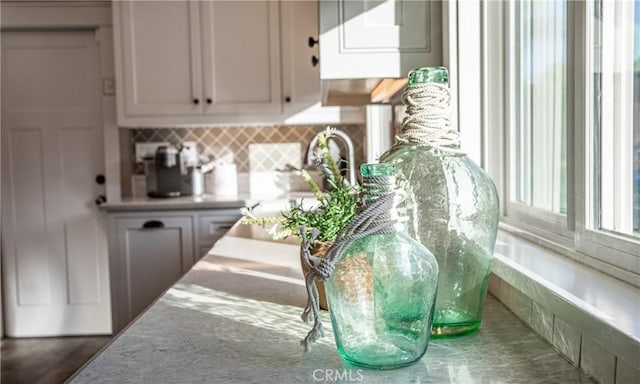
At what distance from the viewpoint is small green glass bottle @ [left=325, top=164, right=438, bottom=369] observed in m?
0.71

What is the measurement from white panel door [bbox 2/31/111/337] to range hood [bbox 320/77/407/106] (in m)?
1.87

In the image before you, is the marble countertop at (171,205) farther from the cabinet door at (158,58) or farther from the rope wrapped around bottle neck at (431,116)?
the rope wrapped around bottle neck at (431,116)

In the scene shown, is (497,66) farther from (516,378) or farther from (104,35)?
(104,35)

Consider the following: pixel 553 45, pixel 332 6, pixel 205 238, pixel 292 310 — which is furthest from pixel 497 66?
pixel 205 238

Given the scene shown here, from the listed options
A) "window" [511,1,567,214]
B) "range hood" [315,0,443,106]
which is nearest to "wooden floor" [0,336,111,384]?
"range hood" [315,0,443,106]

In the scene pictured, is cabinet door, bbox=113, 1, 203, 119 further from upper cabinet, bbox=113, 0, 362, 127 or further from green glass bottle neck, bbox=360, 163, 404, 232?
green glass bottle neck, bbox=360, 163, 404, 232

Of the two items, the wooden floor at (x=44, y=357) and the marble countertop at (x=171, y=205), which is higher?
the marble countertop at (x=171, y=205)

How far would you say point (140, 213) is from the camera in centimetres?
339

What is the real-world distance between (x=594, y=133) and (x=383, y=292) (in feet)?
1.73

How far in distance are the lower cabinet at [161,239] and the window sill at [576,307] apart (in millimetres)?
2522

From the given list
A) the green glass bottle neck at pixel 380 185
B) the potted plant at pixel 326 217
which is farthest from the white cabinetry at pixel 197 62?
the green glass bottle neck at pixel 380 185

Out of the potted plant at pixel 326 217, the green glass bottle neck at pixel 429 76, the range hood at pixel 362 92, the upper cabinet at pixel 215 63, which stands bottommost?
the potted plant at pixel 326 217

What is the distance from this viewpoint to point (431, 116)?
2.84 ft

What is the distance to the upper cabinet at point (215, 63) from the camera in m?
3.63
